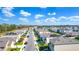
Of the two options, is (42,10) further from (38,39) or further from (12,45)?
(12,45)

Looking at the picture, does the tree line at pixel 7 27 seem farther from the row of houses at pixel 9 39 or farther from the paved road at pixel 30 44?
the paved road at pixel 30 44

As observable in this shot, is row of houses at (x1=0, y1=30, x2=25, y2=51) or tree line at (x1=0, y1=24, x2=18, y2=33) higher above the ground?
tree line at (x1=0, y1=24, x2=18, y2=33)

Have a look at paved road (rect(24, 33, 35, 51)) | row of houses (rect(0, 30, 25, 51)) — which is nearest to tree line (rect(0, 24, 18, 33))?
row of houses (rect(0, 30, 25, 51))

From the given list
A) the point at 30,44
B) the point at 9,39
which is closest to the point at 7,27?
the point at 9,39

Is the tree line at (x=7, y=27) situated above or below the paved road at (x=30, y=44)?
above

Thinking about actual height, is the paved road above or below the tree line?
below

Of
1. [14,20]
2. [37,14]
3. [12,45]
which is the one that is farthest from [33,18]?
[12,45]

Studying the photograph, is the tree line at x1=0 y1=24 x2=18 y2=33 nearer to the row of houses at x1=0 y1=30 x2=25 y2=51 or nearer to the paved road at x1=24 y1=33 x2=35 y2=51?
the row of houses at x1=0 y1=30 x2=25 y2=51

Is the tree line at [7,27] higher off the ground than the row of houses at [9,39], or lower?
higher

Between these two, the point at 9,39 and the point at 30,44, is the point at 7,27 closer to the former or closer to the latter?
the point at 9,39

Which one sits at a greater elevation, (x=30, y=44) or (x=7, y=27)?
(x=7, y=27)

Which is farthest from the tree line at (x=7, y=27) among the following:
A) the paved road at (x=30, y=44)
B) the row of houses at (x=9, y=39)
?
the paved road at (x=30, y=44)
